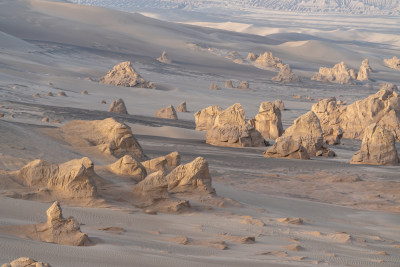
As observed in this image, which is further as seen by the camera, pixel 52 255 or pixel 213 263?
pixel 213 263

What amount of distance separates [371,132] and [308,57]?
58.5 meters

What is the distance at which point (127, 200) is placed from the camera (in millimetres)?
8766

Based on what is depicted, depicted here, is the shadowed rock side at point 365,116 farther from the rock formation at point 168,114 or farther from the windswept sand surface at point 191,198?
the rock formation at point 168,114

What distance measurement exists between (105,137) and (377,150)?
7.27m

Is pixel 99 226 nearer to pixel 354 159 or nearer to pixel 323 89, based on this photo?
pixel 354 159

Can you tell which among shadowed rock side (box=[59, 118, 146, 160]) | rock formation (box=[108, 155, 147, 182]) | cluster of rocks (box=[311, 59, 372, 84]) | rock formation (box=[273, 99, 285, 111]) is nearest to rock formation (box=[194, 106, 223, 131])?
shadowed rock side (box=[59, 118, 146, 160])

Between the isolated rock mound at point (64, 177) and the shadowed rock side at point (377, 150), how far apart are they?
10261 mm

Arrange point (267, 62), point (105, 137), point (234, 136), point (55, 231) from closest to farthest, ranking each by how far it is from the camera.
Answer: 1. point (55, 231)
2. point (105, 137)
3. point (234, 136)
4. point (267, 62)

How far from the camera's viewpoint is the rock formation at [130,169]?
970cm

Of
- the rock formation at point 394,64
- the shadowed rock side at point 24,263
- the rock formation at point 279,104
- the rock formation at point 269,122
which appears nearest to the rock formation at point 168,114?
the rock formation at point 269,122

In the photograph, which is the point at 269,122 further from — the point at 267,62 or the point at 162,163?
the point at 267,62

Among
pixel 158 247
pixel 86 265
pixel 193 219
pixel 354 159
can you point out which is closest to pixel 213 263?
pixel 158 247


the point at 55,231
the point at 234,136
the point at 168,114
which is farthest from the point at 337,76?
the point at 55,231

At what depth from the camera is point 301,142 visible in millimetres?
19094
